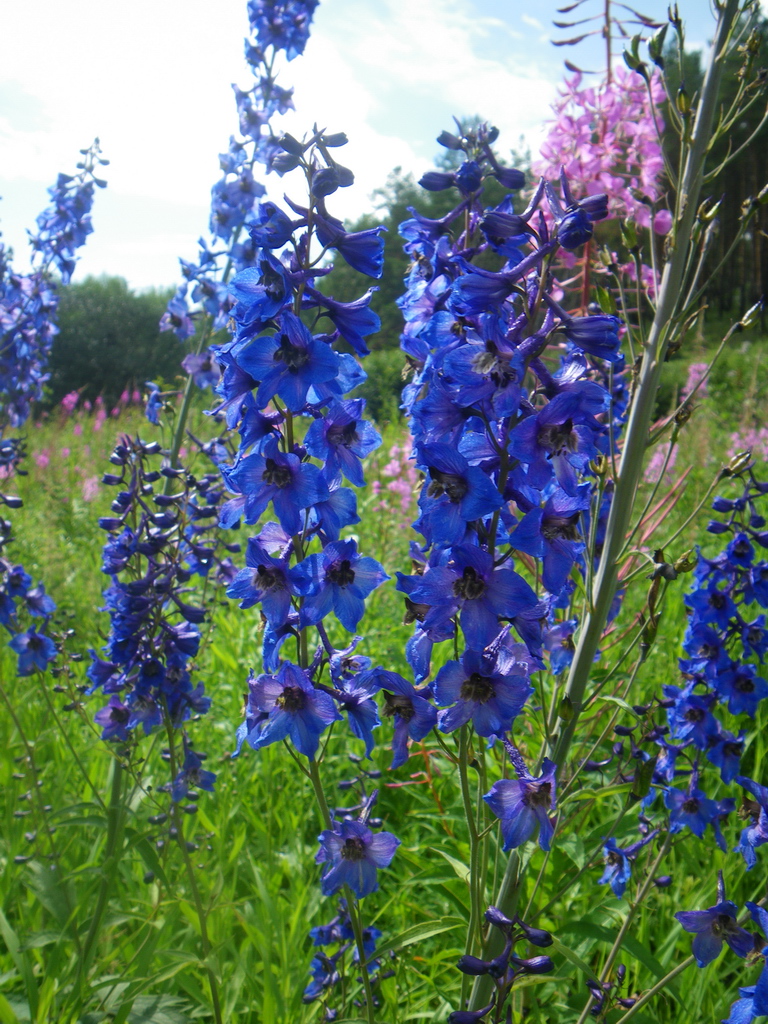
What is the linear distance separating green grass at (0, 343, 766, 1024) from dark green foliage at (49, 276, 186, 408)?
2277cm

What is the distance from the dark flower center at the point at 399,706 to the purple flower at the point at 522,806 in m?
0.19

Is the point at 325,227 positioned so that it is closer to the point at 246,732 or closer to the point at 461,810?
the point at 246,732

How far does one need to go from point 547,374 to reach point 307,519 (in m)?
0.48

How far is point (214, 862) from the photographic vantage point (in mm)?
2625

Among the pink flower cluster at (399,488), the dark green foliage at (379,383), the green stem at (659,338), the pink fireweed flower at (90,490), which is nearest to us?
the green stem at (659,338)

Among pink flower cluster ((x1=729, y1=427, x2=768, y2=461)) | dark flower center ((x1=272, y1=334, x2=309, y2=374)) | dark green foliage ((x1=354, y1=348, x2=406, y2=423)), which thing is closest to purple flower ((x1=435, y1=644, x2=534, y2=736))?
dark flower center ((x1=272, y1=334, x2=309, y2=374))

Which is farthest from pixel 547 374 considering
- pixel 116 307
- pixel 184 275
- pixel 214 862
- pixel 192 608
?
pixel 116 307

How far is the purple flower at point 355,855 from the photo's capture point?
127 centimetres

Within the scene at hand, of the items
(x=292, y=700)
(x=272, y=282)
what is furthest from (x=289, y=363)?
(x=292, y=700)

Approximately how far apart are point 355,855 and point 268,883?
4.15 ft

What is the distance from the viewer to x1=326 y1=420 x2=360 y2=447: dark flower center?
1195mm

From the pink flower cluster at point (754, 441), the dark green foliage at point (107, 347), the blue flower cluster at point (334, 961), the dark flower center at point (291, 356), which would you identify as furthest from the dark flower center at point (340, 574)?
the dark green foliage at point (107, 347)

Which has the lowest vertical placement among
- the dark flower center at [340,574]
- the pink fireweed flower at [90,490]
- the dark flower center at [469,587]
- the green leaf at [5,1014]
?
the green leaf at [5,1014]

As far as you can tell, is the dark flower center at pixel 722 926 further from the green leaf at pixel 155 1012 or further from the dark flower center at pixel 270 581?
the green leaf at pixel 155 1012
